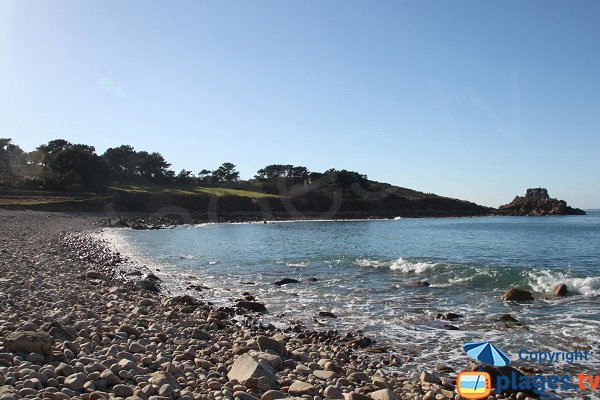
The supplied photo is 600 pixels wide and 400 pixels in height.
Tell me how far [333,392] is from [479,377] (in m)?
3.01

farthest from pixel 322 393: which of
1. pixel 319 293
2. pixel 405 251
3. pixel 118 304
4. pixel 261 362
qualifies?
pixel 405 251

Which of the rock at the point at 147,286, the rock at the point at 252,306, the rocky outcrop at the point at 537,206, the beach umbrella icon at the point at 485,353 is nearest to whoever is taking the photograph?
the beach umbrella icon at the point at 485,353

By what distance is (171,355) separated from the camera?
8.36 metres

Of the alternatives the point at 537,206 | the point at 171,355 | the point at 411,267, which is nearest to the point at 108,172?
the point at 411,267

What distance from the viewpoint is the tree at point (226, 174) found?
5723 inches

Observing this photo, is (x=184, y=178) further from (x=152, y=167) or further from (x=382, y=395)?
(x=382, y=395)

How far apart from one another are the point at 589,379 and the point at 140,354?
28.2 feet

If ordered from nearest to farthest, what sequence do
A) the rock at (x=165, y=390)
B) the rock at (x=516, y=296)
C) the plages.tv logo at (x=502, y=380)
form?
the rock at (x=165, y=390), the plages.tv logo at (x=502, y=380), the rock at (x=516, y=296)

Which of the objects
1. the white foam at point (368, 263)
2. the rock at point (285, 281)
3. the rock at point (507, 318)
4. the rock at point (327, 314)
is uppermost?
the rock at point (507, 318)

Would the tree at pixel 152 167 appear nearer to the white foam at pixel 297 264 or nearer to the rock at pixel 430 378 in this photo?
the white foam at pixel 297 264

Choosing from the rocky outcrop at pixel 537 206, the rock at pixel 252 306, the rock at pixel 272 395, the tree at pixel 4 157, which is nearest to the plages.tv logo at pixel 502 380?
the rock at pixel 272 395

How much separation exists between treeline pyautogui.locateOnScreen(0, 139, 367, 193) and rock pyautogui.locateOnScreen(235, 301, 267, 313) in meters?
85.0

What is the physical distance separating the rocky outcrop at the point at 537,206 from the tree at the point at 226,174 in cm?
8900

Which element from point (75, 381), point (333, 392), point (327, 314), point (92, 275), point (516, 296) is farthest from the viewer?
point (92, 275)
